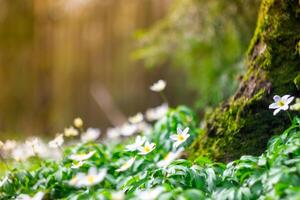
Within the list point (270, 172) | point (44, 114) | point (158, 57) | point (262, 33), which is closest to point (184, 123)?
point (262, 33)

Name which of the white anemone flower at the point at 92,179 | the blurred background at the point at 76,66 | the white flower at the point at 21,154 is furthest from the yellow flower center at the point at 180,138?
the blurred background at the point at 76,66

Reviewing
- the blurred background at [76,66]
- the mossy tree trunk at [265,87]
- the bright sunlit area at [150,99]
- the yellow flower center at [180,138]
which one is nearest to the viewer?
the bright sunlit area at [150,99]

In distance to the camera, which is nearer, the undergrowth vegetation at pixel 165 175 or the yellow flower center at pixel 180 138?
the undergrowth vegetation at pixel 165 175

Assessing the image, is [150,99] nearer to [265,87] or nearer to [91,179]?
[265,87]

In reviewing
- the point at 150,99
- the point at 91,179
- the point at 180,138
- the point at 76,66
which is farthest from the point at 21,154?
the point at 76,66

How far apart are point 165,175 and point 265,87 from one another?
2.25ft

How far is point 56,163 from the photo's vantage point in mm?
2541

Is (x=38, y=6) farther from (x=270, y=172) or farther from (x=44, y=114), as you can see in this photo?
(x=270, y=172)

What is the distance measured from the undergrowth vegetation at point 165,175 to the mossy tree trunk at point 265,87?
0.21m

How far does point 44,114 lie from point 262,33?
600 cm

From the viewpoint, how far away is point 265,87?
7.86 ft

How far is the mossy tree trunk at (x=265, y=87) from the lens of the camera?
2357 mm

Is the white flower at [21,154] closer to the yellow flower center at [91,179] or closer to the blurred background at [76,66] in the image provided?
the yellow flower center at [91,179]

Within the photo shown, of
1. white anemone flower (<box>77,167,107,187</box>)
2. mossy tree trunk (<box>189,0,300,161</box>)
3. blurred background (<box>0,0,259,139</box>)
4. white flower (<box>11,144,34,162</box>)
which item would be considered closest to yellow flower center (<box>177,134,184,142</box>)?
mossy tree trunk (<box>189,0,300,161</box>)
